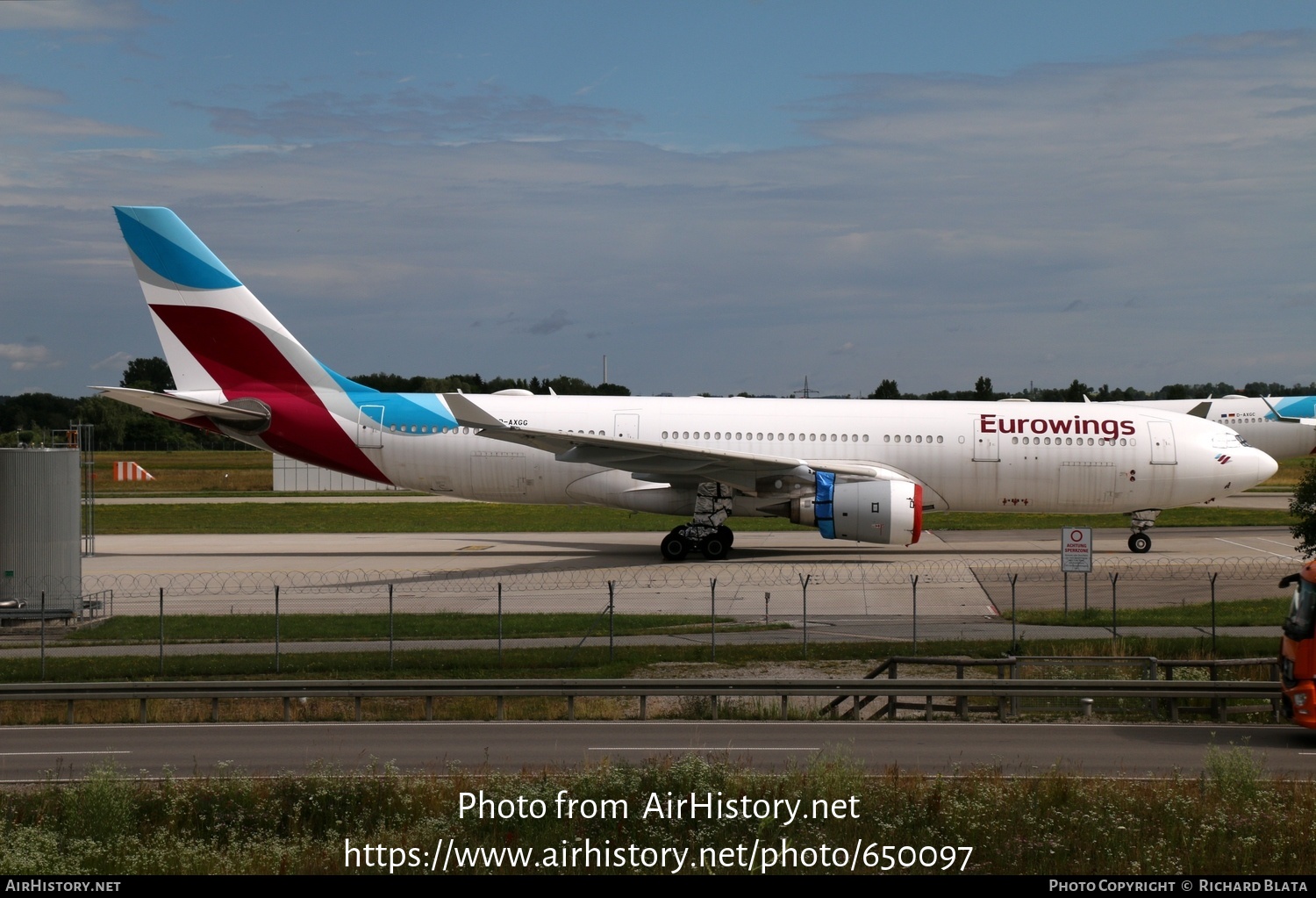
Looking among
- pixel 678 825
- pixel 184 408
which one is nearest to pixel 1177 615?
pixel 678 825

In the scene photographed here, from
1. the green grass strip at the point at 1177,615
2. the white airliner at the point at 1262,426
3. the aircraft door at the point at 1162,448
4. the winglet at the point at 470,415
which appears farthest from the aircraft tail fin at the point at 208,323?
the white airliner at the point at 1262,426

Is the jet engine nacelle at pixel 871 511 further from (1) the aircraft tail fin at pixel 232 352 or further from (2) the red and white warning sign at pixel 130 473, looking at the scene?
(2) the red and white warning sign at pixel 130 473

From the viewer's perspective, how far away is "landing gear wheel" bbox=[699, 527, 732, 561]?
3161cm

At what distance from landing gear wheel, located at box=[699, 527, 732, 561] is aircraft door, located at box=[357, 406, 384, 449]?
9196mm

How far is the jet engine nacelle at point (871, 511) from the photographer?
28.9 meters

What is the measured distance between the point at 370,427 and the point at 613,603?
11.2 m

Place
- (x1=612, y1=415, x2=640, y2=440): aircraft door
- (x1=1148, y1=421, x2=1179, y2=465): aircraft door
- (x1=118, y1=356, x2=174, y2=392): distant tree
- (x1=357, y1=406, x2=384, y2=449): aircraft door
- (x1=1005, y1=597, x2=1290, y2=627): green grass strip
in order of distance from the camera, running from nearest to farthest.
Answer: (x1=1005, y1=597, x2=1290, y2=627): green grass strip < (x1=1148, y1=421, x2=1179, y2=465): aircraft door < (x1=357, y1=406, x2=384, y2=449): aircraft door < (x1=612, y1=415, x2=640, y2=440): aircraft door < (x1=118, y1=356, x2=174, y2=392): distant tree

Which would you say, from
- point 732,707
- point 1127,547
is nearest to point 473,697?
point 732,707

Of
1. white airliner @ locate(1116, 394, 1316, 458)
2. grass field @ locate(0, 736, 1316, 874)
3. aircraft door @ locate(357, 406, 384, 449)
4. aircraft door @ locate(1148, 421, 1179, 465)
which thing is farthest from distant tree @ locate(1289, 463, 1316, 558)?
white airliner @ locate(1116, 394, 1316, 458)

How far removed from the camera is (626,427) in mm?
32812

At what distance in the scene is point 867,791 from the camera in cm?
1102

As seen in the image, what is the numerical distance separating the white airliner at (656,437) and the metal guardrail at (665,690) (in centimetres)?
1538

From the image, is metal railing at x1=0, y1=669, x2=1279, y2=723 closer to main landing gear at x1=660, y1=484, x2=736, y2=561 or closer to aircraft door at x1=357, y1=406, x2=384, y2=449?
main landing gear at x1=660, y1=484, x2=736, y2=561

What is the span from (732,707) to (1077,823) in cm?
664
